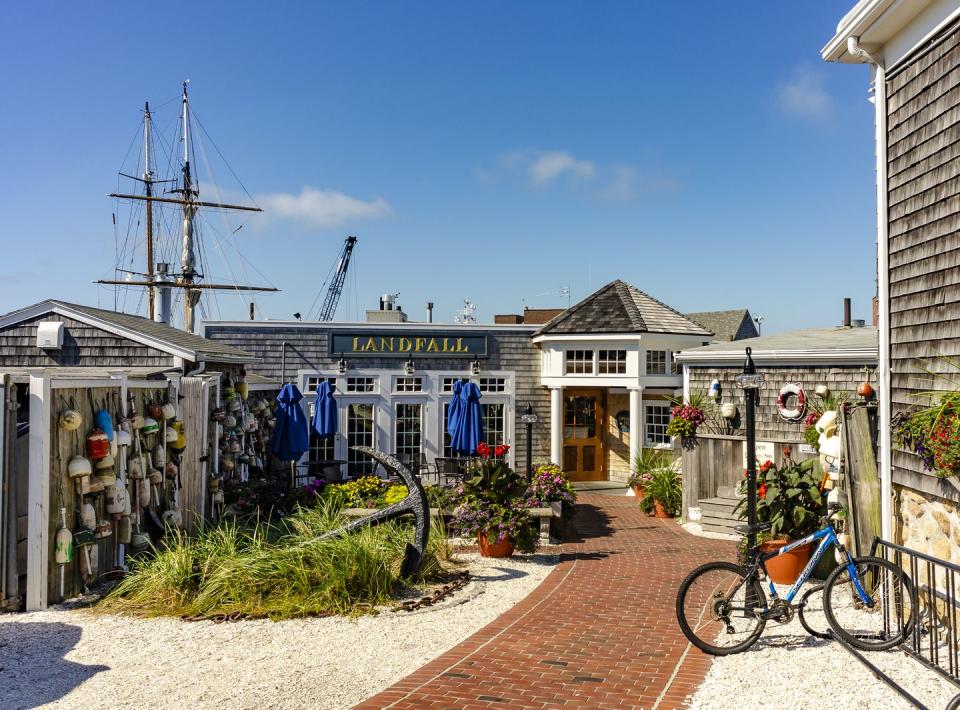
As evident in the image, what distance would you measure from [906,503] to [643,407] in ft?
39.6

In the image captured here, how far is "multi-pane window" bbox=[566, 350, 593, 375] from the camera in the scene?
18.5 m

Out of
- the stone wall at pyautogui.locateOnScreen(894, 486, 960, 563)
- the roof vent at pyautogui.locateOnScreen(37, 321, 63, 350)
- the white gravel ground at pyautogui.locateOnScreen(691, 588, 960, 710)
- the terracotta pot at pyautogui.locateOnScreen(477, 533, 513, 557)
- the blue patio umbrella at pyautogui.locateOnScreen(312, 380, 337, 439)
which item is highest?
the roof vent at pyautogui.locateOnScreen(37, 321, 63, 350)

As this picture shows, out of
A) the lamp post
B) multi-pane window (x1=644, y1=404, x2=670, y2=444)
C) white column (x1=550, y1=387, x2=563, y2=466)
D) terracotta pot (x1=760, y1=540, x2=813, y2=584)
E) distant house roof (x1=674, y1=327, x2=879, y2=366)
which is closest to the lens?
the lamp post

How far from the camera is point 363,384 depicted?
19.1 m

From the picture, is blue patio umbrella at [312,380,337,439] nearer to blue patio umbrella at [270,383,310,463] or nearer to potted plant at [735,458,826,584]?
blue patio umbrella at [270,383,310,463]

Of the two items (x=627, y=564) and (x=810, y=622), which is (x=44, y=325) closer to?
(x=627, y=564)

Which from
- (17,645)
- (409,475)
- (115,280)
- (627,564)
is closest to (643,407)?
(627,564)

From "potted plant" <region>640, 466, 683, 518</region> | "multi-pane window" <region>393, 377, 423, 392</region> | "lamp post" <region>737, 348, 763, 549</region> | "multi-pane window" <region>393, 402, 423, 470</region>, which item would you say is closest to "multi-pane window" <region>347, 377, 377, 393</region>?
"multi-pane window" <region>393, 377, 423, 392</region>

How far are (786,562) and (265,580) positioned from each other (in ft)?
19.7

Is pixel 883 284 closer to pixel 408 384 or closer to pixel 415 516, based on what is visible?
pixel 415 516

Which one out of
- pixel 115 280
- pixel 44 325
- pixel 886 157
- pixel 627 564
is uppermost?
pixel 115 280

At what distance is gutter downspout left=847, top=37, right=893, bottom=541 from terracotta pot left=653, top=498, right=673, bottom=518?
7.24 meters

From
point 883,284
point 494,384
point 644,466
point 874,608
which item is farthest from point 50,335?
point 874,608

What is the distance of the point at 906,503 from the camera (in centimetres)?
677
